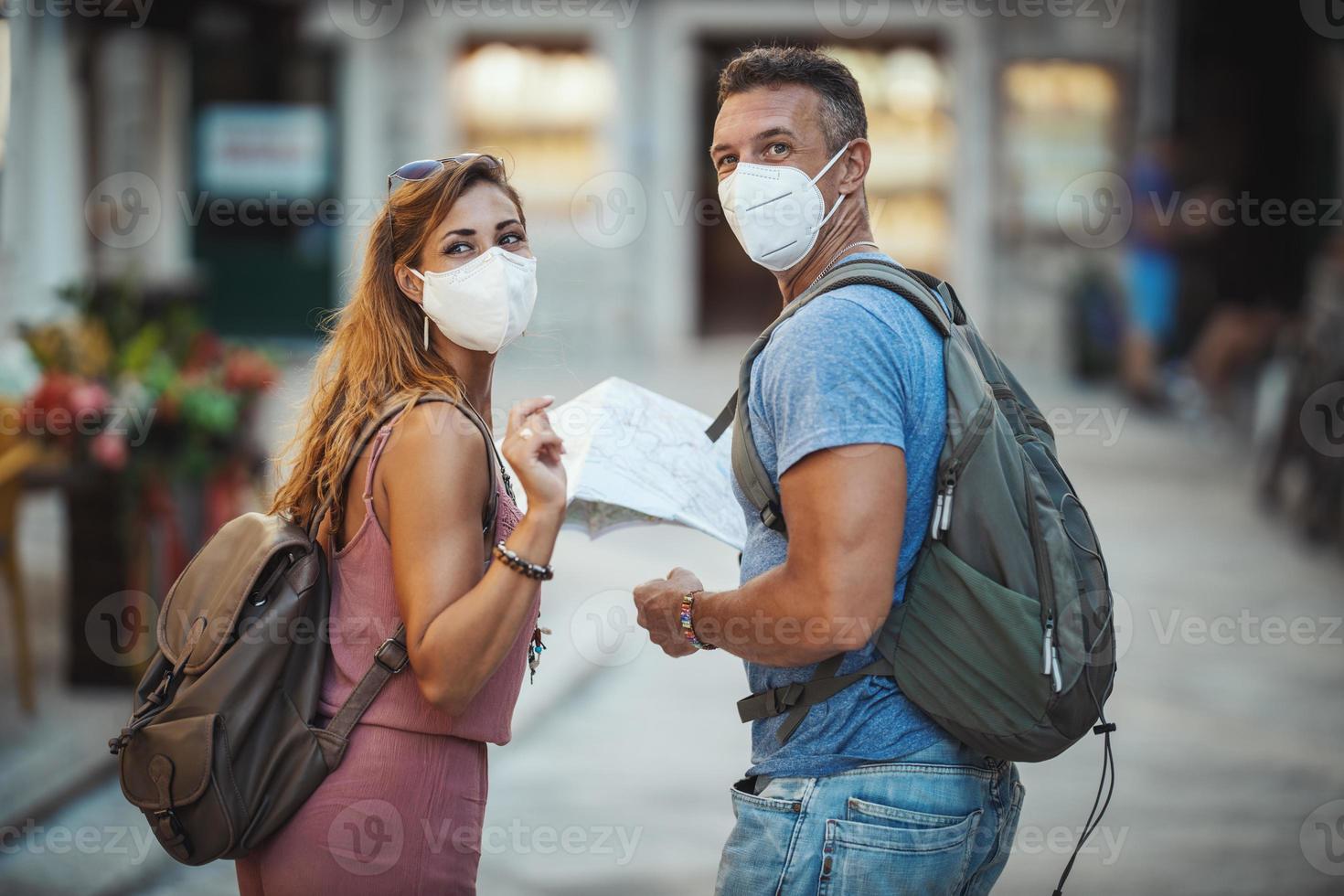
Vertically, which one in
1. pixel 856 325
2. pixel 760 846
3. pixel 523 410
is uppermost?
pixel 856 325

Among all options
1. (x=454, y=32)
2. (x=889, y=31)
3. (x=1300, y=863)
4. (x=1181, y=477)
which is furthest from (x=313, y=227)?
(x=1300, y=863)

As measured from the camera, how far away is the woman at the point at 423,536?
201 cm

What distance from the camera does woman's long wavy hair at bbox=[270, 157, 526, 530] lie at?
7.11 ft

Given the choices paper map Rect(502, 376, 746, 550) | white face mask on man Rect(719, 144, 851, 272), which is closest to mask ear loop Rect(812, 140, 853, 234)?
white face mask on man Rect(719, 144, 851, 272)

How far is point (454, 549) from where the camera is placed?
2.01 meters

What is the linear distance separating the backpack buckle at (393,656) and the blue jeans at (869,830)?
0.57m

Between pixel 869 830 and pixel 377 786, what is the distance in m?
0.74

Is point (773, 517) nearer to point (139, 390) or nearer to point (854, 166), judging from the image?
point (854, 166)

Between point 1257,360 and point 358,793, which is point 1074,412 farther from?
point 358,793

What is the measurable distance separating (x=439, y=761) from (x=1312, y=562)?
7087 mm

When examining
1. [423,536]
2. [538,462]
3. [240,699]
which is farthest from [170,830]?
[538,462]

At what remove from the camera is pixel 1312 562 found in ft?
26.0

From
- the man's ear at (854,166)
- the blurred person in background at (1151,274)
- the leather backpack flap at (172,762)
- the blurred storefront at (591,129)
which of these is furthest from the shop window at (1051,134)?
the leather backpack flap at (172,762)

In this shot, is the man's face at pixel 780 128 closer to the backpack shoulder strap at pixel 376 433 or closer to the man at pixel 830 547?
the man at pixel 830 547
